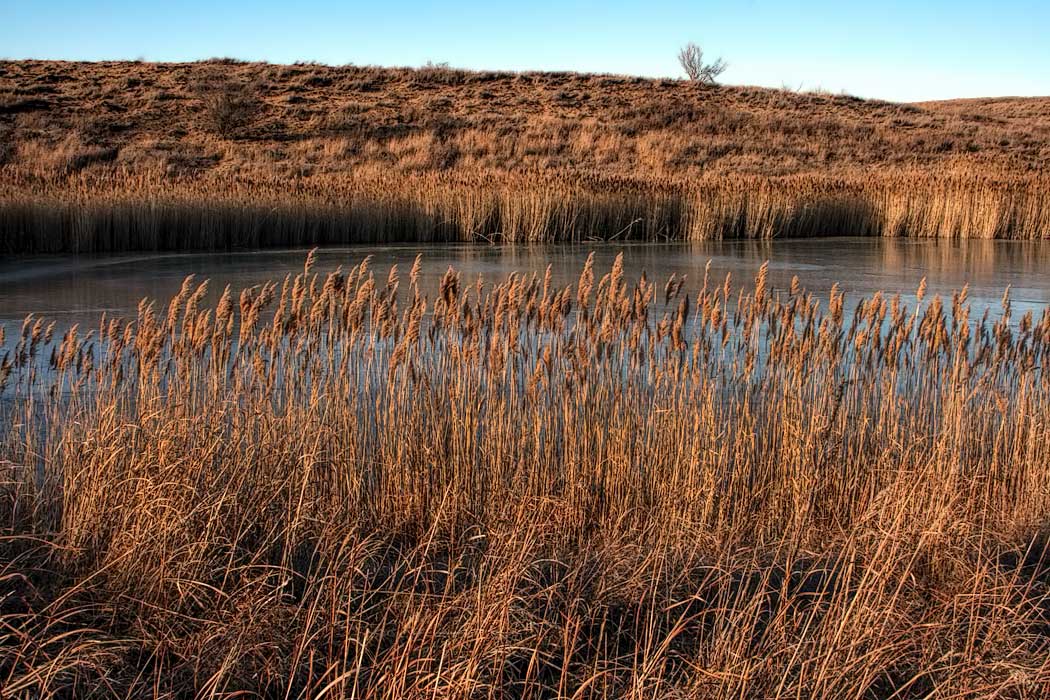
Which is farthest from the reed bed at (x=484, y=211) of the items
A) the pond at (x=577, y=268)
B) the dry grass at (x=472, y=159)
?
the pond at (x=577, y=268)

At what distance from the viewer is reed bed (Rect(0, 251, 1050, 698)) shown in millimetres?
2883

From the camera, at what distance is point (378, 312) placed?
4824mm

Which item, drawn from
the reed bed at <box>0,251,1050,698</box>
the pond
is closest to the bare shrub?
the pond

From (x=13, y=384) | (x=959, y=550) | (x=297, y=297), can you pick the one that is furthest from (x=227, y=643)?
(x=13, y=384)

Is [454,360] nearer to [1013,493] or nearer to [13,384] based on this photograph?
[1013,493]

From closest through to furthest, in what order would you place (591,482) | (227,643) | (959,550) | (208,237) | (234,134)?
(227,643) < (959,550) < (591,482) < (208,237) < (234,134)

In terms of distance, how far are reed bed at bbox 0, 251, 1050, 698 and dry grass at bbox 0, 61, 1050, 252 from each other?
39.7 feet

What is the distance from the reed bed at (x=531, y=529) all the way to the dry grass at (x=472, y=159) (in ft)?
39.7

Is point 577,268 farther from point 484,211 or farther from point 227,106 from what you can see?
point 227,106

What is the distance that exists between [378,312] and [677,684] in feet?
8.55

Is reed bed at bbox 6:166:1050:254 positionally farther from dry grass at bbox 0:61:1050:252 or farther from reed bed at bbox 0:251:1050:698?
reed bed at bbox 0:251:1050:698

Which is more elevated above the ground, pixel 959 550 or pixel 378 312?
pixel 378 312

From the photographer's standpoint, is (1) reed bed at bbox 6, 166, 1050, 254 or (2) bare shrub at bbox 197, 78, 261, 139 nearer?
(1) reed bed at bbox 6, 166, 1050, 254

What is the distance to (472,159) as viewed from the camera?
107ft
